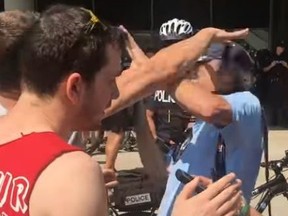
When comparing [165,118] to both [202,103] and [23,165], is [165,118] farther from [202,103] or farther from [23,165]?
[23,165]

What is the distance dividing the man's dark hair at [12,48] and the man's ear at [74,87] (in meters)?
0.22

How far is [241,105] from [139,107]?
3808mm

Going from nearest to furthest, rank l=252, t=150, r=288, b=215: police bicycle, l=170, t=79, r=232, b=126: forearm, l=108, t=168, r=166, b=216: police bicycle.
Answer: l=170, t=79, r=232, b=126: forearm < l=252, t=150, r=288, b=215: police bicycle < l=108, t=168, r=166, b=216: police bicycle

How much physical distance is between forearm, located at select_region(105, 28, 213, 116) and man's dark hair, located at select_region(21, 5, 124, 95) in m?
0.99

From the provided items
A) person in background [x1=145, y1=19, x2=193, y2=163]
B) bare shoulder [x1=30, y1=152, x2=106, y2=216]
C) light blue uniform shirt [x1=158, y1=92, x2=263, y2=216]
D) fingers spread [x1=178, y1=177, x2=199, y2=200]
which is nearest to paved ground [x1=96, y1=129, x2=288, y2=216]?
person in background [x1=145, y1=19, x2=193, y2=163]

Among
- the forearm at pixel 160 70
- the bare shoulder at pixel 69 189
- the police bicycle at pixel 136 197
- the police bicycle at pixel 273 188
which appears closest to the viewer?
the bare shoulder at pixel 69 189

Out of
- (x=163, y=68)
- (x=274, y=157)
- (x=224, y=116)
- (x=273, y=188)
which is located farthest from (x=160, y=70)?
(x=274, y=157)

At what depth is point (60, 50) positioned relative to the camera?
1.85m

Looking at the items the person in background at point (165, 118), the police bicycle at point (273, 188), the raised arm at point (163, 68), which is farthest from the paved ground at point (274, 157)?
the raised arm at point (163, 68)

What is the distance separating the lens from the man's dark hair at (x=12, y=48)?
2152 millimetres

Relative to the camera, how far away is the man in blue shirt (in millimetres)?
3117

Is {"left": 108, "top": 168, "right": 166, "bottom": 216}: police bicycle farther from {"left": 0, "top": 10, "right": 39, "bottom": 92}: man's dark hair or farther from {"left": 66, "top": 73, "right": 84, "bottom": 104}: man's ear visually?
{"left": 66, "top": 73, "right": 84, "bottom": 104}: man's ear

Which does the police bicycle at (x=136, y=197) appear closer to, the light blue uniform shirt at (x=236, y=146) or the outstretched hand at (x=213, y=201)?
the light blue uniform shirt at (x=236, y=146)

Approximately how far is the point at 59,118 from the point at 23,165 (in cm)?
17
